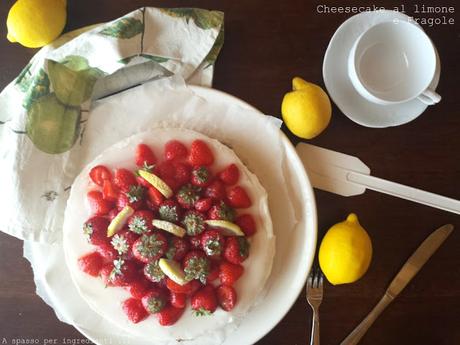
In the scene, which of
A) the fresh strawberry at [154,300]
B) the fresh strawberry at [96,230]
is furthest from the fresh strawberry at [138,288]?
the fresh strawberry at [96,230]

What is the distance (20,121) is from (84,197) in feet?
0.75

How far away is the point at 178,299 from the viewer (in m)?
1.03

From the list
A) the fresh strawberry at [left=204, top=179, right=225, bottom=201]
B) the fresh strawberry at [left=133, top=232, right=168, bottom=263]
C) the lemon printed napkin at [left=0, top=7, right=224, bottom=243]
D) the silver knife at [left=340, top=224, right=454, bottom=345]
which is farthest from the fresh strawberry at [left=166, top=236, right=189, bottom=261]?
the silver knife at [left=340, top=224, right=454, bottom=345]

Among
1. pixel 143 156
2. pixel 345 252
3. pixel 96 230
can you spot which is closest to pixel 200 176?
pixel 143 156

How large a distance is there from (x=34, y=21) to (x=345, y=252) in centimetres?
88

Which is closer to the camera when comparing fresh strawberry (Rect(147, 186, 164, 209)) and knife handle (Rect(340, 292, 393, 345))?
fresh strawberry (Rect(147, 186, 164, 209))

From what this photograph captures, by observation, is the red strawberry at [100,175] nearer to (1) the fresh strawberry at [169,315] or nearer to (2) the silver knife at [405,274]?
(1) the fresh strawberry at [169,315]

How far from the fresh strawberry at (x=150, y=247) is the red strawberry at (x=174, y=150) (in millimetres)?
186

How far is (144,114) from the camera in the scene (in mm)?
1140

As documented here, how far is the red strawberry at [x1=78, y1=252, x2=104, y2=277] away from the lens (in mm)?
1052

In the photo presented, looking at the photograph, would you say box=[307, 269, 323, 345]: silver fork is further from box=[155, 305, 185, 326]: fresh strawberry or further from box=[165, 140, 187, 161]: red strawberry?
box=[165, 140, 187, 161]: red strawberry

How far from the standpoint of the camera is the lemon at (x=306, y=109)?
3.42ft

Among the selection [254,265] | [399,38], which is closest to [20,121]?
[254,265]

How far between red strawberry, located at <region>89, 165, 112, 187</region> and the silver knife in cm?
70
